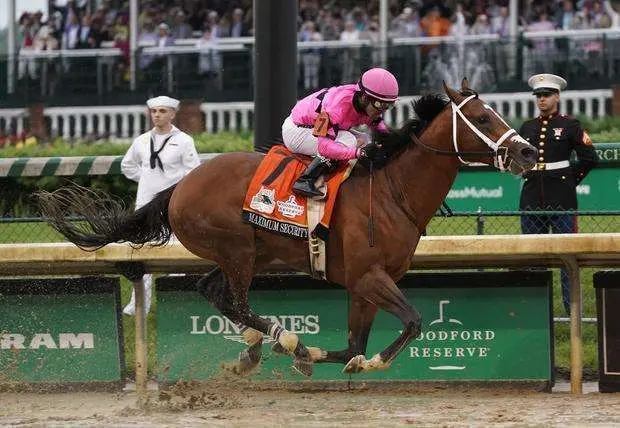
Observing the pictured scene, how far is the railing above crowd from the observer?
18.6m

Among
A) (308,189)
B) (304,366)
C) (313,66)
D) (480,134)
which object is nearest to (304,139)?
(308,189)

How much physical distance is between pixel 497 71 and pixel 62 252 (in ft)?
34.4

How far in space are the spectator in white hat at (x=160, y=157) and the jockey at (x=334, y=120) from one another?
2075 millimetres

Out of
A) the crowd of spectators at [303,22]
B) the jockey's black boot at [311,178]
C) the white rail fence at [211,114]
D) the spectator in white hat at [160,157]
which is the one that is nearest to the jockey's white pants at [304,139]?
the jockey's black boot at [311,178]

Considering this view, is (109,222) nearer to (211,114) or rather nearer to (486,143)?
(486,143)

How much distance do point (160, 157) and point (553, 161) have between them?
284 centimetres

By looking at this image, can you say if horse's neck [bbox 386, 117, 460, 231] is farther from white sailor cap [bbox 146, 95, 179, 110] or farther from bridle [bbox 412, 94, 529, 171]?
white sailor cap [bbox 146, 95, 179, 110]

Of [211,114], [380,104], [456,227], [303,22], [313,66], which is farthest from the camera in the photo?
[303,22]

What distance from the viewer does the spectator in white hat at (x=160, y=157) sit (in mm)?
10797

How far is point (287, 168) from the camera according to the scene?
28.7 ft

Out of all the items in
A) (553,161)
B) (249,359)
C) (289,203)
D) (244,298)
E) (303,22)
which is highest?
(303,22)

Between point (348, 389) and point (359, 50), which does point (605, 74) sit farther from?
point (348, 389)

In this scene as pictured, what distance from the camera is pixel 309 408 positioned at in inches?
348

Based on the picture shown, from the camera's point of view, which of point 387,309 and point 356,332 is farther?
point 356,332
